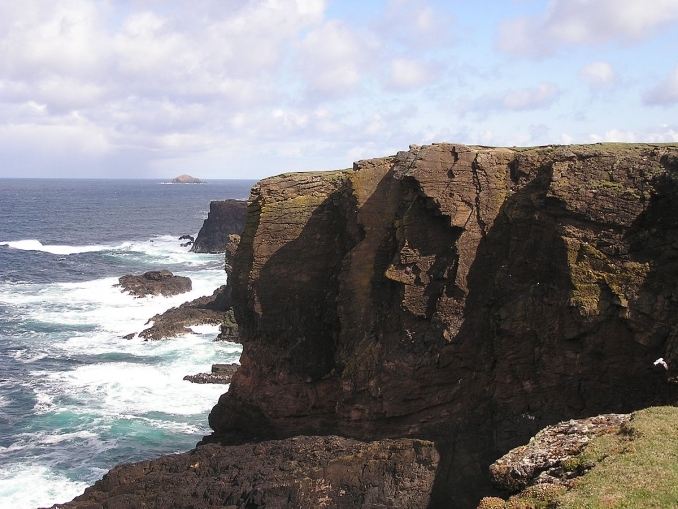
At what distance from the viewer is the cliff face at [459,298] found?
2277cm

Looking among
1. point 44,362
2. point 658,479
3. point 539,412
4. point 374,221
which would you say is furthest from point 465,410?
point 44,362

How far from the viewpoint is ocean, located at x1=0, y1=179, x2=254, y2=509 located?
32812 millimetres

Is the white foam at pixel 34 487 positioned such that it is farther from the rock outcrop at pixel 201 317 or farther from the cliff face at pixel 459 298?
the rock outcrop at pixel 201 317

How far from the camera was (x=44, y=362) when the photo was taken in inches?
1829

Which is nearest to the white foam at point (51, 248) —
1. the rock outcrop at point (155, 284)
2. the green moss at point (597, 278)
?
the rock outcrop at point (155, 284)

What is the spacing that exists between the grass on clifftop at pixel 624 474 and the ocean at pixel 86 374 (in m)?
22.8

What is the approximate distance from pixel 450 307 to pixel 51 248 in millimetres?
88442

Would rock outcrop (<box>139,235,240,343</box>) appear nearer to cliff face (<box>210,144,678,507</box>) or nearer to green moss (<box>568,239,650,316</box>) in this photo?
cliff face (<box>210,144,678,507</box>)

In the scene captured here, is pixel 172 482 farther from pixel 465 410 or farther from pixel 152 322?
pixel 152 322

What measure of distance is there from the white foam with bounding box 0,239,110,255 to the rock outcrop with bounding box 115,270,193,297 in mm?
28941

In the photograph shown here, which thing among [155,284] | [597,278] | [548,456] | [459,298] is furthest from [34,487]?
[155,284]

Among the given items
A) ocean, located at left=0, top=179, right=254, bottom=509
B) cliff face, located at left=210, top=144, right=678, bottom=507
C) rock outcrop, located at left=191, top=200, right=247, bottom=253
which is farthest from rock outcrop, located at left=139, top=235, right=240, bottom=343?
rock outcrop, located at left=191, top=200, right=247, bottom=253

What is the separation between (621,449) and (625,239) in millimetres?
9320

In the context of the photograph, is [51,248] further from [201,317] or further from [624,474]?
[624,474]
